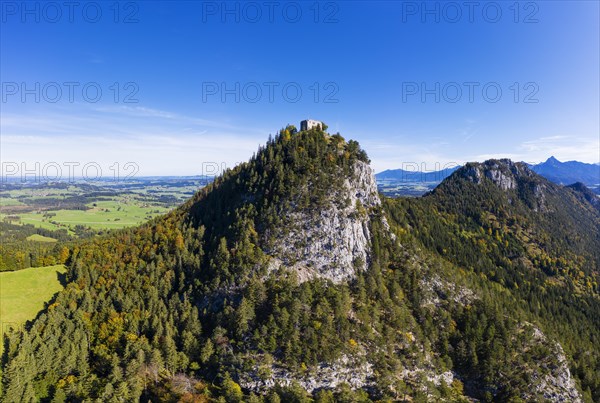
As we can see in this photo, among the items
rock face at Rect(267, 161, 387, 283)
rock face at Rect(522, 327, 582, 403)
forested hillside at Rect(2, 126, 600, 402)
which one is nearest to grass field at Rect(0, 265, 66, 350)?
forested hillside at Rect(2, 126, 600, 402)

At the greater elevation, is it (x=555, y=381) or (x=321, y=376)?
(x=321, y=376)

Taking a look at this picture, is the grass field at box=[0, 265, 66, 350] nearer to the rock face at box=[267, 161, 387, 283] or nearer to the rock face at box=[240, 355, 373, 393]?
the rock face at box=[240, 355, 373, 393]

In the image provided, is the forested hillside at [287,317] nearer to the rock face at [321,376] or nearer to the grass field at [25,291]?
the rock face at [321,376]

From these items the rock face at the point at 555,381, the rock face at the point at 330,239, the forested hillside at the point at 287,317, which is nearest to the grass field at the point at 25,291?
the forested hillside at the point at 287,317

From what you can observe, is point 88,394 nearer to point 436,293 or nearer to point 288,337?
point 288,337

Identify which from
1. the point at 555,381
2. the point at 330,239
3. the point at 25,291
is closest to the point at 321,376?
the point at 330,239

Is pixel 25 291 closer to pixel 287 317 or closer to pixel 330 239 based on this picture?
pixel 287 317
